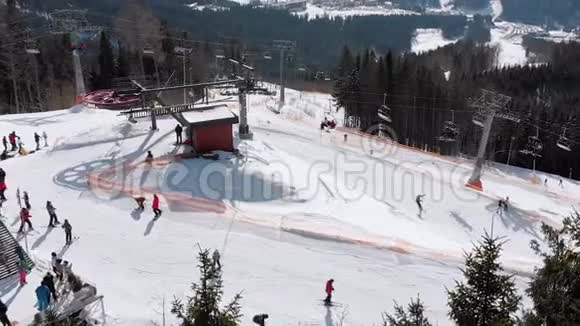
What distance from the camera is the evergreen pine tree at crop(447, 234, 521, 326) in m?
8.91

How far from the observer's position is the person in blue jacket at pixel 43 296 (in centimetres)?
1433

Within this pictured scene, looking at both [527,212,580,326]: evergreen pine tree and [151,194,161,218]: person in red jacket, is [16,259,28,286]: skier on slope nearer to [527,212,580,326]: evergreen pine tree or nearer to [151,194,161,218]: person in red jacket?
[151,194,161,218]: person in red jacket

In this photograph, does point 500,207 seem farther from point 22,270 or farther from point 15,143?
point 15,143

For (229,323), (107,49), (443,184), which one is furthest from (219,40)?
(229,323)

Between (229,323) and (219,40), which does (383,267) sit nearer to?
(229,323)

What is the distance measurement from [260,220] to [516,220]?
16521 millimetres

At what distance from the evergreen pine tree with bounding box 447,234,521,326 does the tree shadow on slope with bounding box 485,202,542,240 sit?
21539 mm

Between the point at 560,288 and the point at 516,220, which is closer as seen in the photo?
the point at 560,288

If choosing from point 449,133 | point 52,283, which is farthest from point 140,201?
point 449,133

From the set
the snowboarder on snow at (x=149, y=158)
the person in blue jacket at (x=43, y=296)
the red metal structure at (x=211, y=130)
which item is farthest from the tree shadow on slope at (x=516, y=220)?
the person in blue jacket at (x=43, y=296)

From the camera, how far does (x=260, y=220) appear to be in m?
23.1

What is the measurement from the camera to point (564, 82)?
325ft

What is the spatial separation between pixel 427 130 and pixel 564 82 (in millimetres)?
51587

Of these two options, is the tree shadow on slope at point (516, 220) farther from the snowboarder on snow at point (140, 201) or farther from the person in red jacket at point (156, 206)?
the snowboarder on snow at point (140, 201)
